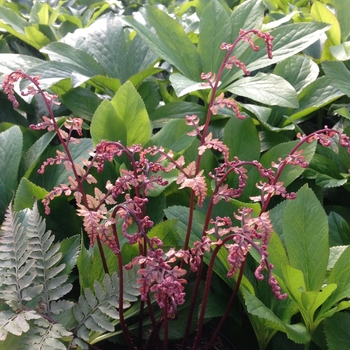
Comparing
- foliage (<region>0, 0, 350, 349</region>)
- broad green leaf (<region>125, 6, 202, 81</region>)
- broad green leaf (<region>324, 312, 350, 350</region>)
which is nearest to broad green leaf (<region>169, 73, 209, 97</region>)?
foliage (<region>0, 0, 350, 349</region>)

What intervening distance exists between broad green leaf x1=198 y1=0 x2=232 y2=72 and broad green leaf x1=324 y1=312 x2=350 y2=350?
629 mm

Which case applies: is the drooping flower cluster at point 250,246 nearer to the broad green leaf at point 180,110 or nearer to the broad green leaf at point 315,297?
the broad green leaf at point 315,297

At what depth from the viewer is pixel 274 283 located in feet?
1.44

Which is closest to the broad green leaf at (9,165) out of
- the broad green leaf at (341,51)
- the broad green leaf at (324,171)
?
the broad green leaf at (324,171)

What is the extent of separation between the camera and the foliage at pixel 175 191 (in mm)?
548

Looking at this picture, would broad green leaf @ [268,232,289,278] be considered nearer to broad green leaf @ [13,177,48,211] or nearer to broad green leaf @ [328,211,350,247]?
broad green leaf @ [328,211,350,247]

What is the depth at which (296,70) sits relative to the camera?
1.04 m

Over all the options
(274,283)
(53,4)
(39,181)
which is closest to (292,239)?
(274,283)

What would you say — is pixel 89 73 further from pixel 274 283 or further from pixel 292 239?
pixel 274 283

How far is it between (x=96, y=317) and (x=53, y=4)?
1648mm

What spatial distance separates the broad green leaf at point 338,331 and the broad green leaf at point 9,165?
0.62 m

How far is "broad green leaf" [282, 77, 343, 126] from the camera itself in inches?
38.6

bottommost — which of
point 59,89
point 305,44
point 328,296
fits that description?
point 328,296

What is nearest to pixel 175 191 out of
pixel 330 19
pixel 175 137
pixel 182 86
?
pixel 175 137
